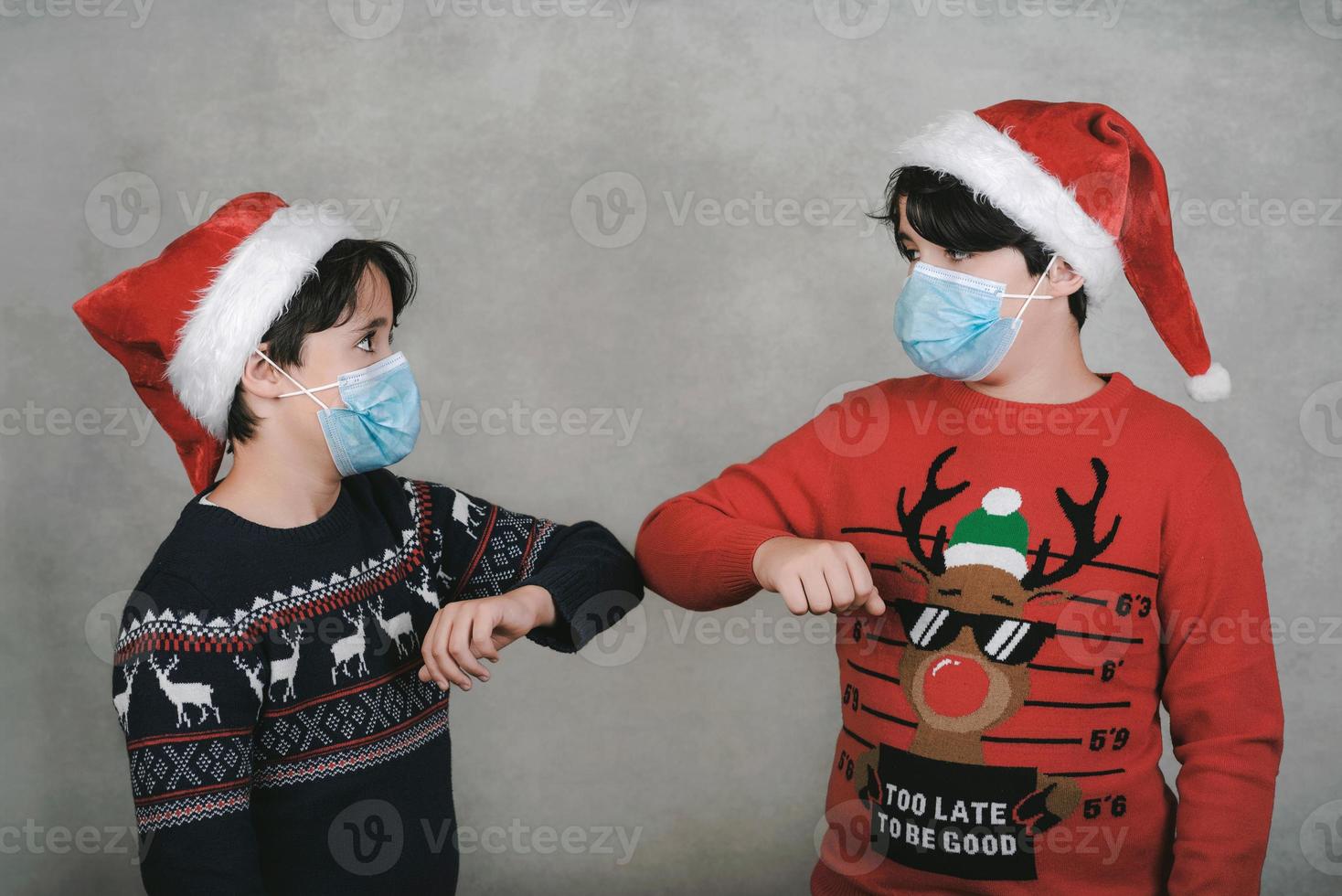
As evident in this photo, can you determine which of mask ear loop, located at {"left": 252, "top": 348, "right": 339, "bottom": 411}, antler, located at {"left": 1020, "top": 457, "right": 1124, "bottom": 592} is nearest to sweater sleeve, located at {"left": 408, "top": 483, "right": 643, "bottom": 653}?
mask ear loop, located at {"left": 252, "top": 348, "right": 339, "bottom": 411}

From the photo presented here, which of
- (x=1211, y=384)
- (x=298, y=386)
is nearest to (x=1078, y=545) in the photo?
(x=1211, y=384)

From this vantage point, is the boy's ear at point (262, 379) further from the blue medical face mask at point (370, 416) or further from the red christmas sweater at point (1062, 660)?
the red christmas sweater at point (1062, 660)

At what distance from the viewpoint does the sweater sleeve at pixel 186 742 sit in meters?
1.32

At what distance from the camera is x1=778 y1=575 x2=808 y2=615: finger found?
133cm

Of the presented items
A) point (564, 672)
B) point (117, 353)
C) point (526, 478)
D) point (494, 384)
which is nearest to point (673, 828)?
point (564, 672)

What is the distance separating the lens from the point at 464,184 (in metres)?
2.75

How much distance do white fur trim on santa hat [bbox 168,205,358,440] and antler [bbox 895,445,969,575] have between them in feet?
2.96

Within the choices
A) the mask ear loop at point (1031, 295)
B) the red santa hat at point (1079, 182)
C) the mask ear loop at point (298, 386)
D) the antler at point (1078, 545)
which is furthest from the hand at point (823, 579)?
the mask ear loop at point (298, 386)

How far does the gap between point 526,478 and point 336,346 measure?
4.18 feet

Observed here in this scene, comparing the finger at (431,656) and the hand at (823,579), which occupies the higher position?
the hand at (823,579)

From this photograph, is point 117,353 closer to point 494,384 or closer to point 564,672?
point 494,384

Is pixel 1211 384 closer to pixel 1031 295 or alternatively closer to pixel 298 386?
pixel 1031 295

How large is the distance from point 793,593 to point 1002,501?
14.1 inches

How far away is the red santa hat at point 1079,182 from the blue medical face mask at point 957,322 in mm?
71
